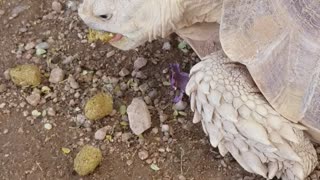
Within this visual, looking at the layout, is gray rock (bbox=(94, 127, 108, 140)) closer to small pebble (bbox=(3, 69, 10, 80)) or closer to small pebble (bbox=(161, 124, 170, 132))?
small pebble (bbox=(161, 124, 170, 132))

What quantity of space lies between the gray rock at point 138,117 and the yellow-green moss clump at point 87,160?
0.16m

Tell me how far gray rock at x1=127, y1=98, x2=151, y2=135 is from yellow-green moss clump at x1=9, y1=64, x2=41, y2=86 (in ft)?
1.19

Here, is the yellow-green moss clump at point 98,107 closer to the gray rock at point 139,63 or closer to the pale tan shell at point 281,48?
the gray rock at point 139,63

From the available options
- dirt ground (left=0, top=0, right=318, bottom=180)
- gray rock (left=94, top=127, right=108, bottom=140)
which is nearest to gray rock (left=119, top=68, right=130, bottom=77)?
dirt ground (left=0, top=0, right=318, bottom=180)

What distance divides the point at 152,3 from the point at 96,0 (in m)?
0.17

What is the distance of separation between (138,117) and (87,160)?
0.24m

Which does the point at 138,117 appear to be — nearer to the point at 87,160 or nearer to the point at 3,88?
the point at 87,160

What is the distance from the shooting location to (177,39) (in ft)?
9.42

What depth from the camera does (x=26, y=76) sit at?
2721mm

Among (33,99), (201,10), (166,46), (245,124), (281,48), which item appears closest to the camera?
(281,48)

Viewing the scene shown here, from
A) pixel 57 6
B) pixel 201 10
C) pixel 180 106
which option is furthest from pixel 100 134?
pixel 57 6

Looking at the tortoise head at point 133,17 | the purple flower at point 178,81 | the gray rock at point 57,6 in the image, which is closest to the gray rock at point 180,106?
the purple flower at point 178,81

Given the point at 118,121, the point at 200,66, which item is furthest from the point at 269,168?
the point at 118,121

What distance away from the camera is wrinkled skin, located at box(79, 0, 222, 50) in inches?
92.7
